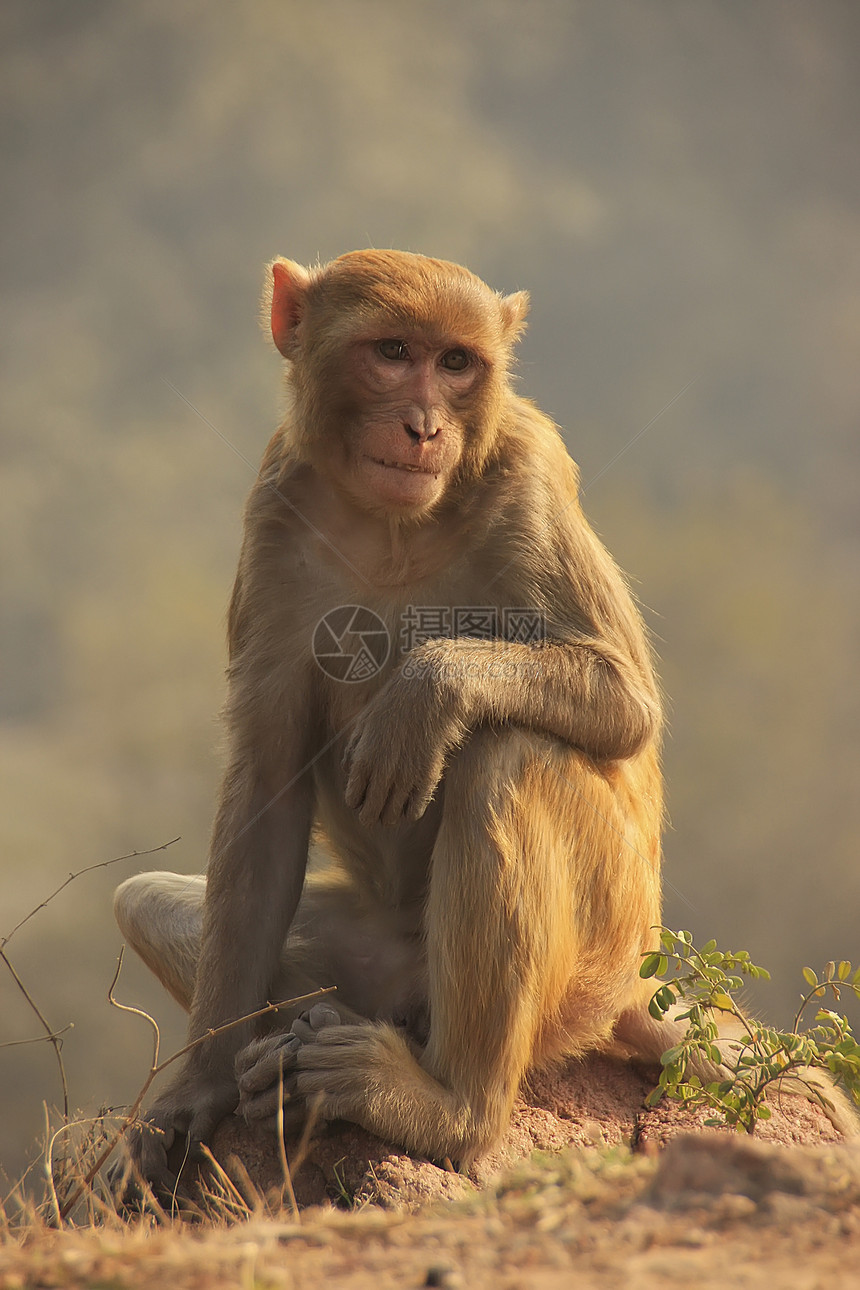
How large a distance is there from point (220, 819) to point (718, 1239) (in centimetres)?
270

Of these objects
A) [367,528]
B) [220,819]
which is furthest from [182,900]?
[367,528]

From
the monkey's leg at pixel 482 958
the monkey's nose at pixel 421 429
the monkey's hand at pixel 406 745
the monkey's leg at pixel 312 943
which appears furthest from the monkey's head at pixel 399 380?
the monkey's leg at pixel 312 943

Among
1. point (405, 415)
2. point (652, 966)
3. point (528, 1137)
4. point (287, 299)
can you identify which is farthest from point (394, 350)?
point (528, 1137)

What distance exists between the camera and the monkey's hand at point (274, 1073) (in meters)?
3.84

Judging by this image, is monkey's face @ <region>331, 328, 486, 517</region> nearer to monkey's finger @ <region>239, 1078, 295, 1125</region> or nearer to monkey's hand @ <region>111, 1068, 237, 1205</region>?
monkey's finger @ <region>239, 1078, 295, 1125</region>

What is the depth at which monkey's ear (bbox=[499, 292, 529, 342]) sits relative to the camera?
15.0 ft

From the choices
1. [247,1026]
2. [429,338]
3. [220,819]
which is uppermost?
[429,338]

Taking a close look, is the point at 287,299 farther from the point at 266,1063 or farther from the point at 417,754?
the point at 266,1063

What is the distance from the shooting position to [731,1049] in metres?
4.67

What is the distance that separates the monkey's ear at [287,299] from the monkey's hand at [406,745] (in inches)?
57.3

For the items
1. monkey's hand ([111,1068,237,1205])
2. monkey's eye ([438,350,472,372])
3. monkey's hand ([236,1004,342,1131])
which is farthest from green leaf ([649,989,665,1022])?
monkey's eye ([438,350,472,372])

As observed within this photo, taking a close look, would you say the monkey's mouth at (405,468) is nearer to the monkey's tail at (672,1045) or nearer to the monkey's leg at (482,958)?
the monkey's leg at (482,958)

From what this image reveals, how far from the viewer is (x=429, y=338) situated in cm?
409

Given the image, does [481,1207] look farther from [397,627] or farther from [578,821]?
[397,627]
